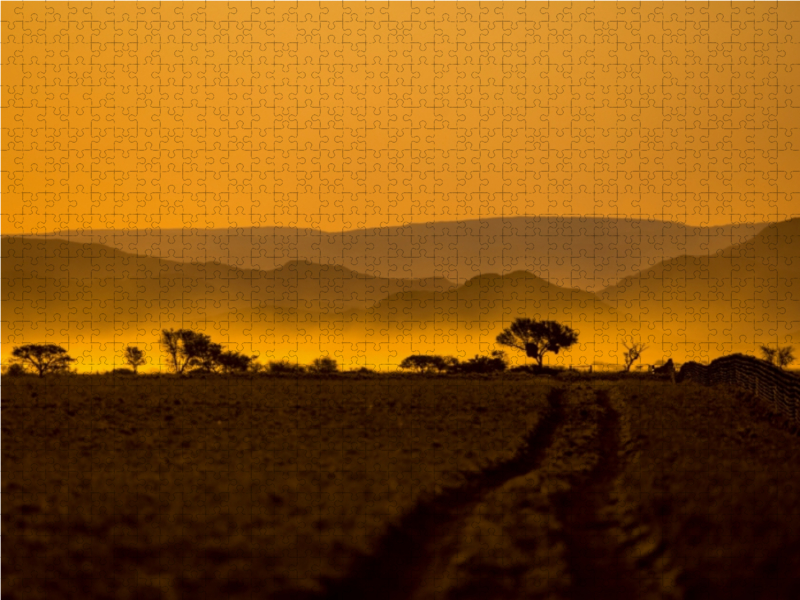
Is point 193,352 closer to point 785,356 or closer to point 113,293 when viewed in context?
point 113,293

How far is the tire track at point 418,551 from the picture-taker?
40.5 ft

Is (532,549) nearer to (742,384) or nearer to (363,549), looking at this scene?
(363,549)

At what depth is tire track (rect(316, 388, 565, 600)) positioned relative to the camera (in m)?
12.3

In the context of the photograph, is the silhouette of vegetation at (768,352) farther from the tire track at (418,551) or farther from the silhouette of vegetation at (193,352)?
the tire track at (418,551)

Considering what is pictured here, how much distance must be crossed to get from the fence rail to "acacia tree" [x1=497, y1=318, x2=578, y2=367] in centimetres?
4346

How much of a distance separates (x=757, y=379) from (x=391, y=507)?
101 ft

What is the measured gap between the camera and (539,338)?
114938 millimetres

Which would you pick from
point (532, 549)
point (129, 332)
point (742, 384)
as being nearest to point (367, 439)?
point (532, 549)

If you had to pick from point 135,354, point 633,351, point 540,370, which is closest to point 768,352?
point 633,351

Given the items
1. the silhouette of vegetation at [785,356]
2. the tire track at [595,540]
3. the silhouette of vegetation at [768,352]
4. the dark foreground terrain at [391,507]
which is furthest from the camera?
the silhouette of vegetation at [768,352]

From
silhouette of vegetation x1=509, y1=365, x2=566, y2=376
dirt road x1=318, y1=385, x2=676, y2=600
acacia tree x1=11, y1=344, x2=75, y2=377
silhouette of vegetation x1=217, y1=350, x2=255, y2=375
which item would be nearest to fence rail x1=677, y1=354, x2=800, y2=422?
dirt road x1=318, y1=385, x2=676, y2=600

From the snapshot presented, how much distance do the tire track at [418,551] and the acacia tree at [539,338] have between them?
93.4 metres

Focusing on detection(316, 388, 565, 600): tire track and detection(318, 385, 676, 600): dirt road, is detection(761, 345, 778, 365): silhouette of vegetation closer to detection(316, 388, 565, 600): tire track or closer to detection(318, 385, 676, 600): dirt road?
detection(318, 385, 676, 600): dirt road

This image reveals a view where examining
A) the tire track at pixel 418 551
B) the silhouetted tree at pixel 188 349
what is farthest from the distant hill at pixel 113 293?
the silhouetted tree at pixel 188 349
